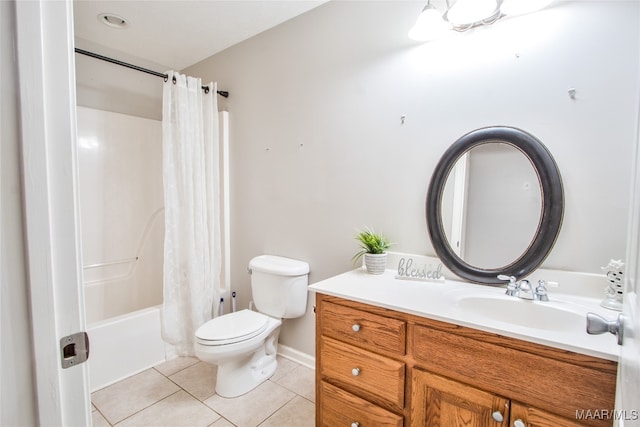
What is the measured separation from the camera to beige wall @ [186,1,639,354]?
122cm

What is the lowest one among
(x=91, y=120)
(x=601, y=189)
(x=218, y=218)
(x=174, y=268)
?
(x=174, y=268)

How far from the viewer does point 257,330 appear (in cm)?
188

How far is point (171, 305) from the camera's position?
2289 millimetres

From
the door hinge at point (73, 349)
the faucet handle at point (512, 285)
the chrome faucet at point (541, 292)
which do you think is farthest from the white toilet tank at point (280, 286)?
the door hinge at point (73, 349)

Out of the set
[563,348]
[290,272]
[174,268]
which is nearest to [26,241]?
[563,348]

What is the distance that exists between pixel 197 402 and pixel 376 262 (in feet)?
4.48

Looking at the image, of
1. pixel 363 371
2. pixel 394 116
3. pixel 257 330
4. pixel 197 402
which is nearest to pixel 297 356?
pixel 257 330

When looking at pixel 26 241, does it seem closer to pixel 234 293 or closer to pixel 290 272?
pixel 290 272

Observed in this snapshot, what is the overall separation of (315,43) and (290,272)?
5.04 ft

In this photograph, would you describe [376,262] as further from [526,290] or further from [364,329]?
[526,290]

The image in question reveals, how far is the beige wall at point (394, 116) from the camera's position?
48.0 inches

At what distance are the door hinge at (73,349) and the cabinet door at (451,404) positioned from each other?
106 centimetres

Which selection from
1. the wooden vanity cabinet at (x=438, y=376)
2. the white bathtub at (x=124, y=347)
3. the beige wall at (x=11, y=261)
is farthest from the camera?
the white bathtub at (x=124, y=347)

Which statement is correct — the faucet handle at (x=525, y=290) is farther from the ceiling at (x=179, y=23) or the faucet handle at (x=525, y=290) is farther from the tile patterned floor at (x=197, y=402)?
the ceiling at (x=179, y=23)
